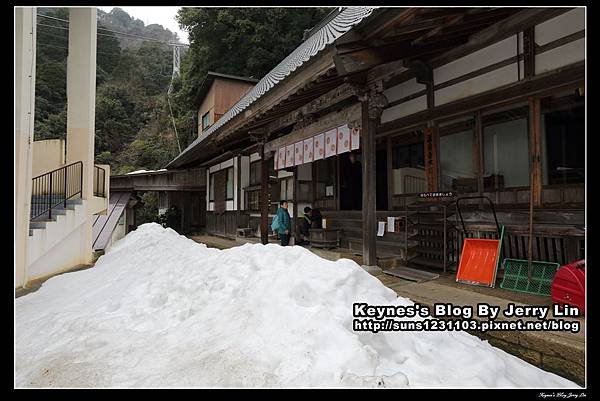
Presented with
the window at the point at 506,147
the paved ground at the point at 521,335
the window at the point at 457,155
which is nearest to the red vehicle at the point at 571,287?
the paved ground at the point at 521,335

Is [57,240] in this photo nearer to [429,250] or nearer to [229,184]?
[229,184]

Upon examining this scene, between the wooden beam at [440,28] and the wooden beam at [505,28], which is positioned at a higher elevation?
the wooden beam at [505,28]

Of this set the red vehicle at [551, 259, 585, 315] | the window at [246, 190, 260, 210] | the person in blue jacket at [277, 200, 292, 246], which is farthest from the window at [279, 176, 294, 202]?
the red vehicle at [551, 259, 585, 315]

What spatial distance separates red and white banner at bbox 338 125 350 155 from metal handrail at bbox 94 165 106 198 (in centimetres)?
885

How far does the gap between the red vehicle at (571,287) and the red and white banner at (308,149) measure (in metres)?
5.15

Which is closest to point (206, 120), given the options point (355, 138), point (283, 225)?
point (283, 225)

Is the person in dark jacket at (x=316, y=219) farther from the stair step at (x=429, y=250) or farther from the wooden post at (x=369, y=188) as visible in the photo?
the wooden post at (x=369, y=188)

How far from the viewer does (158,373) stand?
2629 mm

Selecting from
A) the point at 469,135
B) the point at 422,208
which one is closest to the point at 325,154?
the point at 422,208

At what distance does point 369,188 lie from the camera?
562cm

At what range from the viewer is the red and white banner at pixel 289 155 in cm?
835

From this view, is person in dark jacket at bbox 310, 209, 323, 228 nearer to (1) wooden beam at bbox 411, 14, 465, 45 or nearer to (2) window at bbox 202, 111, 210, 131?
(1) wooden beam at bbox 411, 14, 465, 45

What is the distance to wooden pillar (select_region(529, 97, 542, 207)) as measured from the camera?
15.7ft
